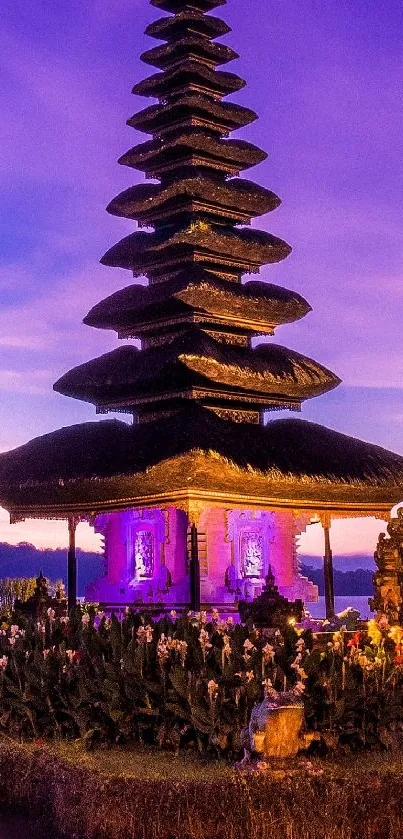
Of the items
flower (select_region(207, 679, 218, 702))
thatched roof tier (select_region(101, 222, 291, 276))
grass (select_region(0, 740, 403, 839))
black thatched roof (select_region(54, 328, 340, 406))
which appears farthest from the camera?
thatched roof tier (select_region(101, 222, 291, 276))

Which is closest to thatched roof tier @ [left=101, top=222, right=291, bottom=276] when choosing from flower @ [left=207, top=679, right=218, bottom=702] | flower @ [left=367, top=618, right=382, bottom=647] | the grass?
flower @ [left=367, top=618, right=382, bottom=647]

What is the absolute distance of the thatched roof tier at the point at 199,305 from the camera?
26.2m

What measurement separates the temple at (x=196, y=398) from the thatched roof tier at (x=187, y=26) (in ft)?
0.19

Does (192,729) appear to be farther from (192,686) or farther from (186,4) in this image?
(186,4)

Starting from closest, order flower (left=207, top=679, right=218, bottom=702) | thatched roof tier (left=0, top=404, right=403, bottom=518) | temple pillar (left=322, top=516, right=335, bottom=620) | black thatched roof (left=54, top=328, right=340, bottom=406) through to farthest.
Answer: flower (left=207, top=679, right=218, bottom=702)
thatched roof tier (left=0, top=404, right=403, bottom=518)
black thatched roof (left=54, top=328, right=340, bottom=406)
temple pillar (left=322, top=516, right=335, bottom=620)

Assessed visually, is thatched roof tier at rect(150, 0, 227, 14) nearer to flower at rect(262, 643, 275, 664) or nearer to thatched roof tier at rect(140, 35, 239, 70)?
thatched roof tier at rect(140, 35, 239, 70)

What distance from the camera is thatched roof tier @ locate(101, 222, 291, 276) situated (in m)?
27.3

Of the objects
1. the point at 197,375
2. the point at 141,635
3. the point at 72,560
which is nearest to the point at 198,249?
the point at 197,375

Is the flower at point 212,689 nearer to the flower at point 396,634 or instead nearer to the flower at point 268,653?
the flower at point 268,653

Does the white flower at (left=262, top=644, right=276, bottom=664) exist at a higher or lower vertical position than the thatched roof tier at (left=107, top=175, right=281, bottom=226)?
lower

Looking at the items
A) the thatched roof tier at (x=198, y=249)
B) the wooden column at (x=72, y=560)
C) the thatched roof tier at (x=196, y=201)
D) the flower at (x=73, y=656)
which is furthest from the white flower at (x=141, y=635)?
the thatched roof tier at (x=196, y=201)

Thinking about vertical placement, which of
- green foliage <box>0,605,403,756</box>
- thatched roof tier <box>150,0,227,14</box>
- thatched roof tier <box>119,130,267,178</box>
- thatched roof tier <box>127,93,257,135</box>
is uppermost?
thatched roof tier <box>150,0,227,14</box>

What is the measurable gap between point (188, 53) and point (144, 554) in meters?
12.9

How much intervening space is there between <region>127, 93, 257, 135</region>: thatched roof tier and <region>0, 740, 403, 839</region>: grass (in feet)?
66.5
